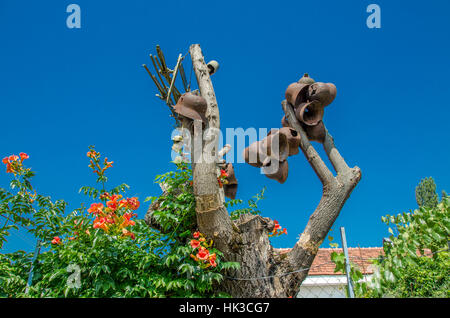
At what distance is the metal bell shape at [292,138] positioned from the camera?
10.00 feet

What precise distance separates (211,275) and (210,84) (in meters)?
2.02

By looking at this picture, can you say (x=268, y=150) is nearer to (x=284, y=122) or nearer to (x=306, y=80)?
(x=284, y=122)

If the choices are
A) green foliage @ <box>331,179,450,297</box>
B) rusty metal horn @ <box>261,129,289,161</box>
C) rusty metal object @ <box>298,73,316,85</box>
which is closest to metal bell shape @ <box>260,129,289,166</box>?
rusty metal horn @ <box>261,129,289,161</box>

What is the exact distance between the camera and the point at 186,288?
254 cm

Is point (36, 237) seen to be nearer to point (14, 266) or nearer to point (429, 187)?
point (14, 266)

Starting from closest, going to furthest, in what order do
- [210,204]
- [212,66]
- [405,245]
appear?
[405,245] < [210,204] < [212,66]

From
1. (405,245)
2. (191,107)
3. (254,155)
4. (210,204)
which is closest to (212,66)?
(191,107)

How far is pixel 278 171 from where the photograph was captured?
3.02 metres

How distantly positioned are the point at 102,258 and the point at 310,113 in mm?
2409

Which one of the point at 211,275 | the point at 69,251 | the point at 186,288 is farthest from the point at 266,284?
the point at 69,251

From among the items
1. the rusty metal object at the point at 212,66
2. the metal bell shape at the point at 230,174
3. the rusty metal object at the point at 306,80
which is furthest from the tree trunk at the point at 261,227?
the rusty metal object at the point at 212,66
